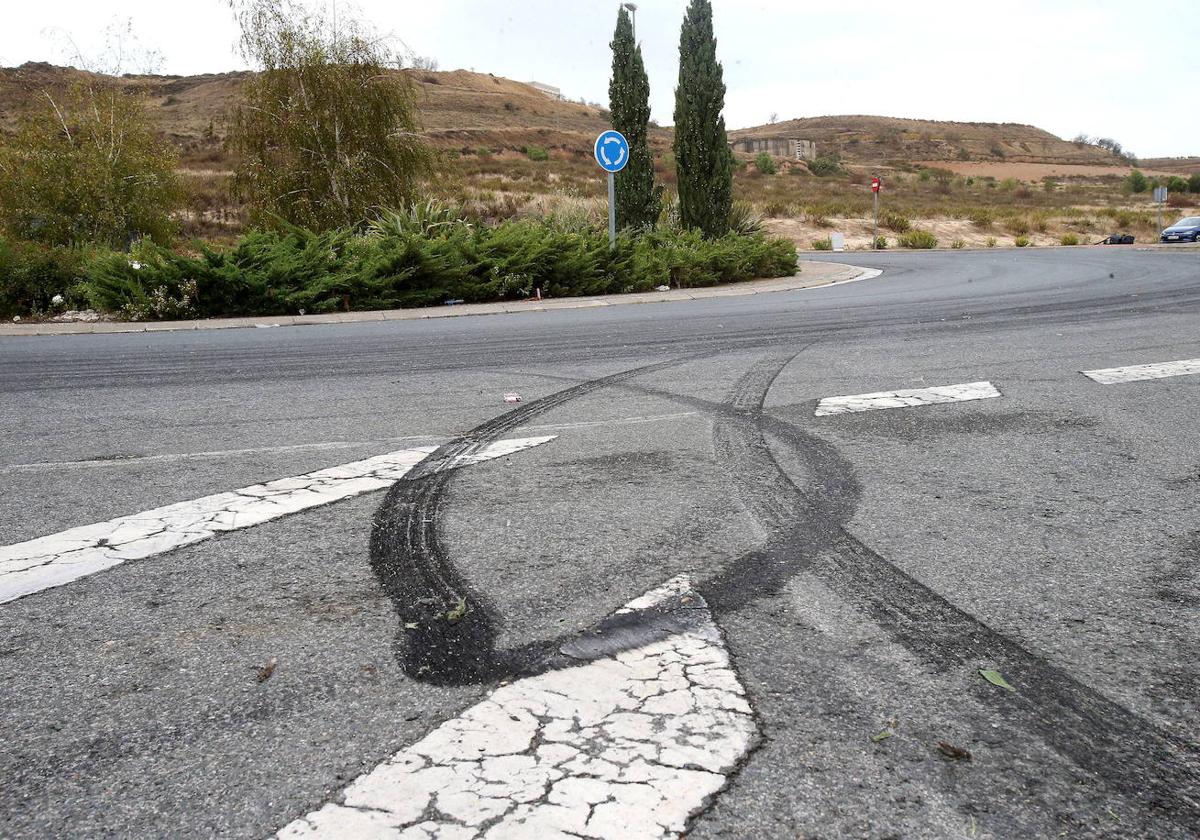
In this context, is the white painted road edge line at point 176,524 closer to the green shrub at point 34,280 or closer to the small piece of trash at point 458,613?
the small piece of trash at point 458,613

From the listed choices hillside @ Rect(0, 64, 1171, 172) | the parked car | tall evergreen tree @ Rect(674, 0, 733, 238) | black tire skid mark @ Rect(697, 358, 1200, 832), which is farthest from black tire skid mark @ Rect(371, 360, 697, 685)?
Answer: hillside @ Rect(0, 64, 1171, 172)

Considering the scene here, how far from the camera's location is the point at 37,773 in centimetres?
223

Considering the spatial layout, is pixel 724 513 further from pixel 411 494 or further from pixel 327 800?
pixel 327 800

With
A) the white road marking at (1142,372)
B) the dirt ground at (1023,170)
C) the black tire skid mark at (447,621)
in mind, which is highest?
the dirt ground at (1023,170)

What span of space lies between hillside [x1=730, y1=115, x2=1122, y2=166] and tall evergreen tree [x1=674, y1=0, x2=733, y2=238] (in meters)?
99.9

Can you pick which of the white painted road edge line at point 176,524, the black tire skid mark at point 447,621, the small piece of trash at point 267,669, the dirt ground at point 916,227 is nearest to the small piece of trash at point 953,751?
the black tire skid mark at point 447,621

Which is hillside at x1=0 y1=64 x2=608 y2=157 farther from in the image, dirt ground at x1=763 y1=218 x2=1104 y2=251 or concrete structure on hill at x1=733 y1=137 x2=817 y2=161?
dirt ground at x1=763 y1=218 x2=1104 y2=251

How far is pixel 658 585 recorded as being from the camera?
3285mm

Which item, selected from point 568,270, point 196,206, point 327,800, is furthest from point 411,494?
point 196,206

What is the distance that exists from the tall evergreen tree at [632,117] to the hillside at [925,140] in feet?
331

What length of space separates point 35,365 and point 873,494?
8.31 m

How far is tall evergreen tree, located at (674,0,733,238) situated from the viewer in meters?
23.0

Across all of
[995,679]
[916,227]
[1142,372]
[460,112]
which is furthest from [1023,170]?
[995,679]

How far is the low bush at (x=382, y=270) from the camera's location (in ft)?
46.2
